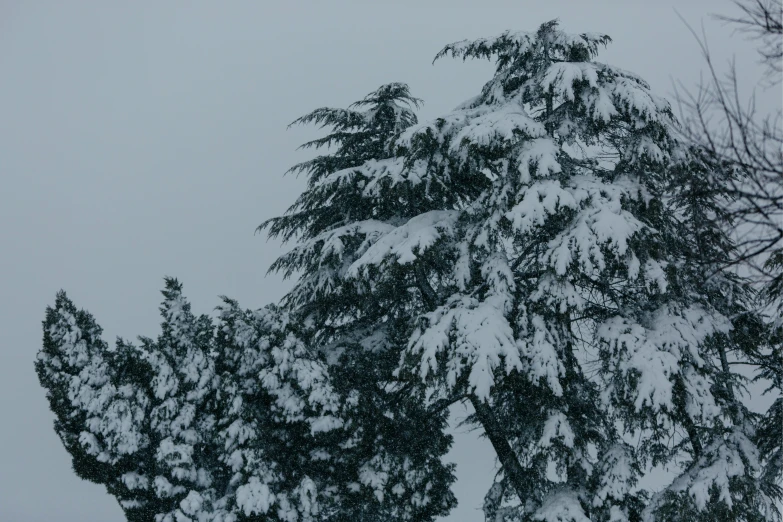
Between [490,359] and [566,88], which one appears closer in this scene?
[490,359]

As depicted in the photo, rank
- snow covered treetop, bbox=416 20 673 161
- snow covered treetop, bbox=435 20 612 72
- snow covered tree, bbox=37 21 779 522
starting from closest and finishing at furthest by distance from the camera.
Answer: snow covered tree, bbox=37 21 779 522
snow covered treetop, bbox=416 20 673 161
snow covered treetop, bbox=435 20 612 72

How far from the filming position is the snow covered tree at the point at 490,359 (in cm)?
1157

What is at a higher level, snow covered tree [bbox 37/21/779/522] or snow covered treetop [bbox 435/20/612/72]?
snow covered treetop [bbox 435/20/612/72]

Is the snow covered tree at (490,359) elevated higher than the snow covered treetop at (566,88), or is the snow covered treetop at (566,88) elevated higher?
the snow covered treetop at (566,88)

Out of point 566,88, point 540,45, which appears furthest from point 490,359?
point 540,45

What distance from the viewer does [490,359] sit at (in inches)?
439

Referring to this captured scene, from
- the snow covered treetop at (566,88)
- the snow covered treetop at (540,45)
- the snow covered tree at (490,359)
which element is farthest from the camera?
the snow covered treetop at (540,45)

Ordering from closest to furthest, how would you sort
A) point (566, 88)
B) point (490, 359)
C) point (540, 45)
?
point (490, 359) → point (566, 88) → point (540, 45)

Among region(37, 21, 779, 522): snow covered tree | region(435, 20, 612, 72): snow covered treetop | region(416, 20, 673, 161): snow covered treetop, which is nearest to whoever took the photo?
region(37, 21, 779, 522): snow covered tree

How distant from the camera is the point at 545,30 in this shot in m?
13.9

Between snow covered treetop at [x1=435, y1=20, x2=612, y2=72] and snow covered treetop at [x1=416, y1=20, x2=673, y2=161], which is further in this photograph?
snow covered treetop at [x1=435, y1=20, x2=612, y2=72]

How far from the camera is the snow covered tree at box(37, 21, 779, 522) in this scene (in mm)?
11570

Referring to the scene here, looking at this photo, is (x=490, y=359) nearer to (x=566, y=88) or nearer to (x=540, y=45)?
(x=566, y=88)

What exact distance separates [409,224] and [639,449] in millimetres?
6210
